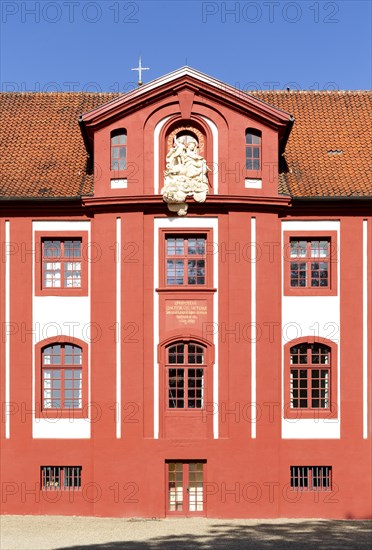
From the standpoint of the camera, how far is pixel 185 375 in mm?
26422

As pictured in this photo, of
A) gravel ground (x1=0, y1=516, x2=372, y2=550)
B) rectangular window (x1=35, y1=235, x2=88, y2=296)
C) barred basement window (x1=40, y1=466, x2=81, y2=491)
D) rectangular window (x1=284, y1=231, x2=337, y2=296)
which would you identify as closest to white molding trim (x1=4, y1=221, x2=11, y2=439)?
rectangular window (x1=35, y1=235, x2=88, y2=296)

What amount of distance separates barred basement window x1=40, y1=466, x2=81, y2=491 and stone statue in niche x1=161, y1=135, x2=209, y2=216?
848 centimetres

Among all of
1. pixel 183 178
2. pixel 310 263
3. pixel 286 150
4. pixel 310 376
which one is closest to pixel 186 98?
pixel 183 178

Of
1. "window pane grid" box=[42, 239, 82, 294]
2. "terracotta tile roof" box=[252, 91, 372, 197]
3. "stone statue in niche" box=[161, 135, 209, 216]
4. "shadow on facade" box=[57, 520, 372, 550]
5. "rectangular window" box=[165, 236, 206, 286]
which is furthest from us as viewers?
"terracotta tile roof" box=[252, 91, 372, 197]

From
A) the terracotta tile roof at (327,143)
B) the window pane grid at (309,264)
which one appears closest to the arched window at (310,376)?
the window pane grid at (309,264)

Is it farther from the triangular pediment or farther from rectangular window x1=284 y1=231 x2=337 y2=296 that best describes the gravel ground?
the triangular pediment

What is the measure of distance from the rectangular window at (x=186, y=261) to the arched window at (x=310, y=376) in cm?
369

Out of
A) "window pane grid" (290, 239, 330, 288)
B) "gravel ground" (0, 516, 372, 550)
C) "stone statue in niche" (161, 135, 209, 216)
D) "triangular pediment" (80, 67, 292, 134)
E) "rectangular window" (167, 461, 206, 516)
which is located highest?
"triangular pediment" (80, 67, 292, 134)

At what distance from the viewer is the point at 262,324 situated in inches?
1044

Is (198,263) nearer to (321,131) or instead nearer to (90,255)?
(90,255)

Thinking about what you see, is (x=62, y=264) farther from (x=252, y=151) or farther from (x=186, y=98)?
(x=252, y=151)

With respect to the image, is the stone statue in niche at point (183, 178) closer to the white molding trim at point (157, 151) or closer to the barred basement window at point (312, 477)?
the white molding trim at point (157, 151)

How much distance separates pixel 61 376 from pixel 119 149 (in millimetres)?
7197

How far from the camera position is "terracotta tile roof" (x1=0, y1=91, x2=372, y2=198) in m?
27.4
